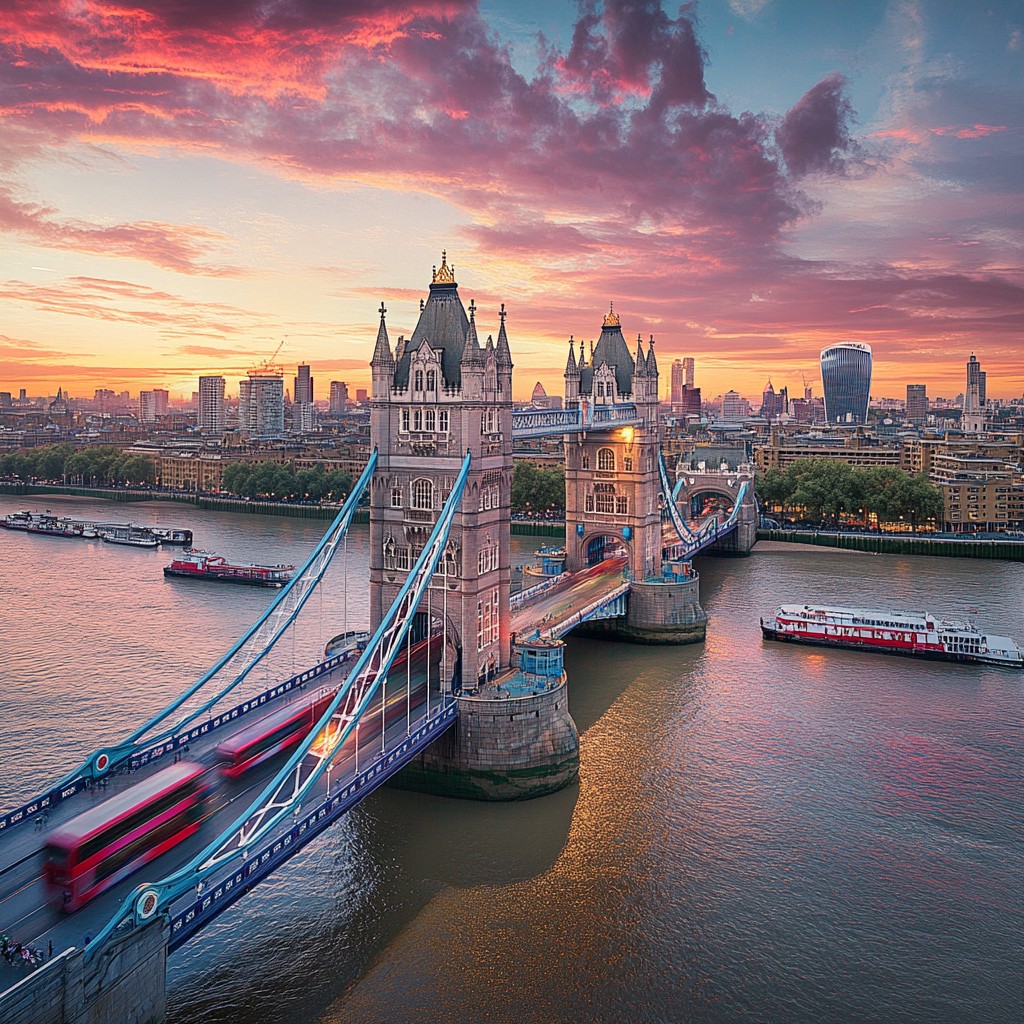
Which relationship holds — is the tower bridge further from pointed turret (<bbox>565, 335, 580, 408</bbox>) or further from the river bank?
the river bank

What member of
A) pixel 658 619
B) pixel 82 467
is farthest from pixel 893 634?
pixel 82 467

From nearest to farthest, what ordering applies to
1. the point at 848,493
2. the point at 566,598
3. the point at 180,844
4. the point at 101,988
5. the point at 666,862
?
the point at 101,988 → the point at 180,844 → the point at 666,862 → the point at 566,598 → the point at 848,493

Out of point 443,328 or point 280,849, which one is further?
point 443,328

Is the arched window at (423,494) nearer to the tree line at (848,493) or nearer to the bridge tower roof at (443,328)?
the bridge tower roof at (443,328)

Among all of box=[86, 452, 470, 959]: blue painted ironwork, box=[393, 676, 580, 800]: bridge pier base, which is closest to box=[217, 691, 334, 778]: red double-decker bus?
box=[86, 452, 470, 959]: blue painted ironwork

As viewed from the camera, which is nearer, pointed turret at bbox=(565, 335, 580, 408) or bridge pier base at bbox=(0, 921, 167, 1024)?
bridge pier base at bbox=(0, 921, 167, 1024)

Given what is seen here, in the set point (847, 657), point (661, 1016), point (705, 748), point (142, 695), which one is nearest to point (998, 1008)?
point (661, 1016)

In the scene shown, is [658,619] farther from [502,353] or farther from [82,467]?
[82,467]
